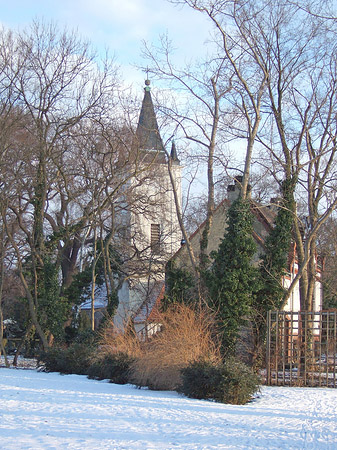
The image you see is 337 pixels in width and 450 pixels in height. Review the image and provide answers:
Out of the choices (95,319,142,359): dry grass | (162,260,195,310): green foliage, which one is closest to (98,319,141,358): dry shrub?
(95,319,142,359): dry grass

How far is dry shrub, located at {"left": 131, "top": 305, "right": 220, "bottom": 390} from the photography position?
51.5 feet

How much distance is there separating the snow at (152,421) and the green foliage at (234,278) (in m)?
6.90

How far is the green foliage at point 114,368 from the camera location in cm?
1745

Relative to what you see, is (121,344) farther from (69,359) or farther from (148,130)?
(148,130)

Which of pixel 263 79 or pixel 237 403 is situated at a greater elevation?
pixel 263 79

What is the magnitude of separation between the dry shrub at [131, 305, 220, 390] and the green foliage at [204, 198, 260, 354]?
12.5 feet

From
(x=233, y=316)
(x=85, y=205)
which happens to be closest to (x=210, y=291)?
(x=233, y=316)

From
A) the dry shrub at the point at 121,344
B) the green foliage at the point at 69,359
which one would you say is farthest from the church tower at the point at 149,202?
the dry shrub at the point at 121,344

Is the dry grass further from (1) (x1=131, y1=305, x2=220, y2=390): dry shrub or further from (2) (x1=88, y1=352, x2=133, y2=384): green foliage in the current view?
(1) (x1=131, y1=305, x2=220, y2=390): dry shrub

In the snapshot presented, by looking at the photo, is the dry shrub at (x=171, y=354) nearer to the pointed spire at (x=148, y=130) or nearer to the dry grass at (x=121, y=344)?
the dry grass at (x=121, y=344)

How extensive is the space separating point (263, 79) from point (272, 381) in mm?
13421

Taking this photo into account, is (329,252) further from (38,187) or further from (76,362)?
(76,362)

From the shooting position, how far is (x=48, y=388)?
48.6 ft

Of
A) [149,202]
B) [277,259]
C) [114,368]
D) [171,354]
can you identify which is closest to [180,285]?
[277,259]
